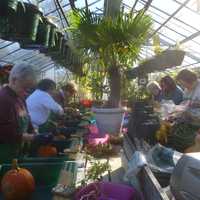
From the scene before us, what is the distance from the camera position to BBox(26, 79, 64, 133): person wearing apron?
3988 mm

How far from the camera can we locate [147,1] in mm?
9273

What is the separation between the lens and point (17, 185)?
5.12ft

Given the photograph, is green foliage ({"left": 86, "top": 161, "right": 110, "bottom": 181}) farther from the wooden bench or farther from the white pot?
the white pot

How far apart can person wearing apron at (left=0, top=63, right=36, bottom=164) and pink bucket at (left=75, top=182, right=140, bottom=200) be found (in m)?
1.09

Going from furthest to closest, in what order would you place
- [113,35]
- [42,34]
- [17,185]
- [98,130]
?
[113,35]
[98,130]
[42,34]
[17,185]

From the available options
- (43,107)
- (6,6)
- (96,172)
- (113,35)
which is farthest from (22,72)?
(113,35)

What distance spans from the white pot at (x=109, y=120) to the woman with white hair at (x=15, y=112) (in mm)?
1175

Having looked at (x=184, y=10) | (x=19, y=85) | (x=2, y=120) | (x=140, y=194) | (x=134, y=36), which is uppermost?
(x=184, y=10)

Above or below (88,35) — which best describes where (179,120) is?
below

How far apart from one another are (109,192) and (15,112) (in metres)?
1.34

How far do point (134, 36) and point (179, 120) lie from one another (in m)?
2.28

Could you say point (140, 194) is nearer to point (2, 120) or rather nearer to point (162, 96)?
point (2, 120)

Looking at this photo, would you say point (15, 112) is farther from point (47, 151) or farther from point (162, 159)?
point (162, 159)

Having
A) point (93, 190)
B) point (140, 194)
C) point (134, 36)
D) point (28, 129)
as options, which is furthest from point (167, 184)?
point (134, 36)
